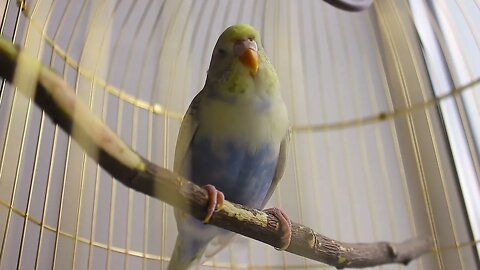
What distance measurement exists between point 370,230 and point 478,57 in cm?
31

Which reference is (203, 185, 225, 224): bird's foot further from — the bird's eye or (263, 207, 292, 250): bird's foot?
the bird's eye

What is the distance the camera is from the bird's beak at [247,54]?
56 cm

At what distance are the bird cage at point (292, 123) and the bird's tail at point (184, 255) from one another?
0.03 meters

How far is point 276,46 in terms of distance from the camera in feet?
2.57

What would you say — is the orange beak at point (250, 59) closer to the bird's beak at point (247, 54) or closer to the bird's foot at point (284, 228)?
the bird's beak at point (247, 54)

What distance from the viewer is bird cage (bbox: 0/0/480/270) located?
45cm

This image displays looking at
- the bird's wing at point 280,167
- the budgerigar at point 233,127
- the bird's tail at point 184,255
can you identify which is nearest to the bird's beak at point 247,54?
the budgerigar at point 233,127

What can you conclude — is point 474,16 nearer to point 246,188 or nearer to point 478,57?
point 478,57

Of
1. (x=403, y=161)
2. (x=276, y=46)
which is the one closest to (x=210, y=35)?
(x=276, y=46)

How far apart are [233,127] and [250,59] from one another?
8cm

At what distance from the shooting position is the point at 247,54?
0.56m

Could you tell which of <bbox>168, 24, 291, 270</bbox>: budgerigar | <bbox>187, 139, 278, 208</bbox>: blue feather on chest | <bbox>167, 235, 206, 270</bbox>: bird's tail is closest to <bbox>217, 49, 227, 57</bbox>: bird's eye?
<bbox>168, 24, 291, 270</bbox>: budgerigar

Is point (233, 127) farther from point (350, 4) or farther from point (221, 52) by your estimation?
point (350, 4)

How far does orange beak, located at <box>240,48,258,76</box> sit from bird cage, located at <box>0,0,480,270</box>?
0.08 m
